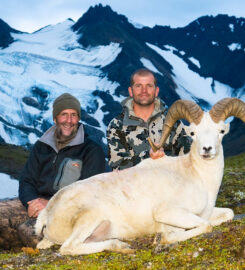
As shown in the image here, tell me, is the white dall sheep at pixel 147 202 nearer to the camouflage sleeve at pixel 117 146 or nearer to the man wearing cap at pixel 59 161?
the man wearing cap at pixel 59 161

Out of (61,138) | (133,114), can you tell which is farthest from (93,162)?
(133,114)

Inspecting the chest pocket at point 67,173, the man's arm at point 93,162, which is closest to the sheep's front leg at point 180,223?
the man's arm at point 93,162

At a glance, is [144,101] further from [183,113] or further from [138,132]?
[183,113]

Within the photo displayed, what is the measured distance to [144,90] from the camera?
12.2 metres

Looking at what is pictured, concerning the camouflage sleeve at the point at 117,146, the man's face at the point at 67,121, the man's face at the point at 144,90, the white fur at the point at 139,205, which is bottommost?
the white fur at the point at 139,205

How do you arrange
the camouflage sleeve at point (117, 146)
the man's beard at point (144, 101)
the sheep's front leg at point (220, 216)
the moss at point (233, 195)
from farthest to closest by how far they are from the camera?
the moss at point (233, 195) < the camouflage sleeve at point (117, 146) < the man's beard at point (144, 101) < the sheep's front leg at point (220, 216)

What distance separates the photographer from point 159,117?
1269 cm

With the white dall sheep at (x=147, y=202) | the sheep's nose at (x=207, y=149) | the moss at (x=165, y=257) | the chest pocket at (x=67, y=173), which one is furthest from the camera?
the chest pocket at (x=67, y=173)

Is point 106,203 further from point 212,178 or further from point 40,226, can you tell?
point 212,178

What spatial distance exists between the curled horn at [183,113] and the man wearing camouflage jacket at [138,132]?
2.07m

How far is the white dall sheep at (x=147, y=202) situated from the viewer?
8156mm

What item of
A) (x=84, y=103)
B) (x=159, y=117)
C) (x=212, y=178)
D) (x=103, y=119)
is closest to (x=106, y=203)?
(x=212, y=178)

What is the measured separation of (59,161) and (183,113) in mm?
3896

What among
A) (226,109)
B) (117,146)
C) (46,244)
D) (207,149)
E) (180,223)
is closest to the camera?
(180,223)
